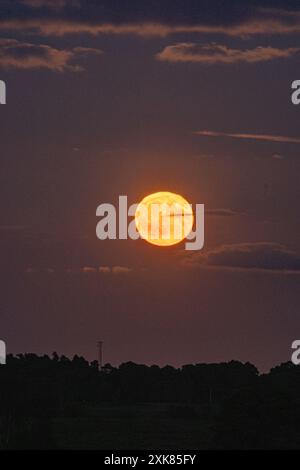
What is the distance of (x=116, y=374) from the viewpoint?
533 ft

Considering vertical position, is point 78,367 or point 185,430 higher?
point 78,367

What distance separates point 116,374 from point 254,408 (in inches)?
1786

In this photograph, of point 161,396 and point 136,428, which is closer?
point 136,428

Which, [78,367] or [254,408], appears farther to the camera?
[78,367]

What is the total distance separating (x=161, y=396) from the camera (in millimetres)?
152375

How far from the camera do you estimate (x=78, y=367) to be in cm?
16562

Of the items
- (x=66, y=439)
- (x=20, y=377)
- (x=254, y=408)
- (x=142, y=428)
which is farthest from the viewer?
(x=20, y=377)

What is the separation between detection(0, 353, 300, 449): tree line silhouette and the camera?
117250 mm

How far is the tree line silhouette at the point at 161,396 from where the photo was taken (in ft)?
385

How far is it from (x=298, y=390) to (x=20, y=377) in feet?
92.9
